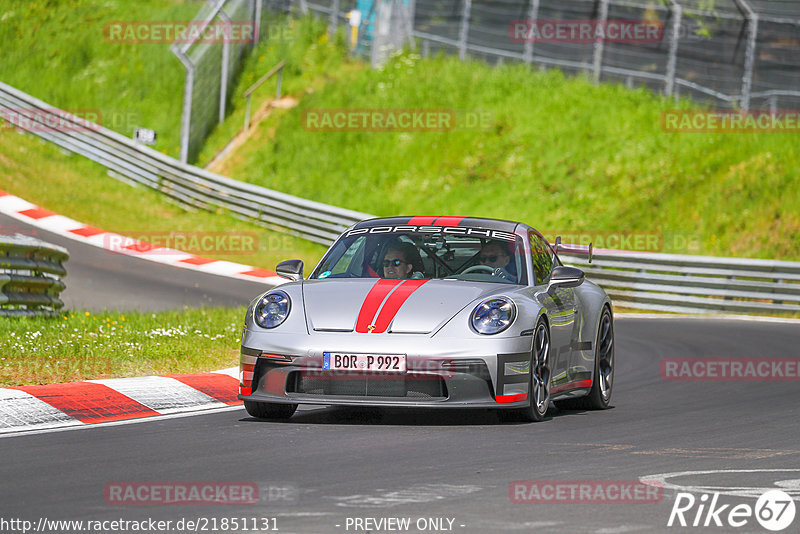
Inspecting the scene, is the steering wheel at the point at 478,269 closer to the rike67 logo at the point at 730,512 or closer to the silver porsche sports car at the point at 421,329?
the silver porsche sports car at the point at 421,329

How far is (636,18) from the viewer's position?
27.5 metres

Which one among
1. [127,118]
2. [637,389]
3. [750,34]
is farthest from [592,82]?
[637,389]

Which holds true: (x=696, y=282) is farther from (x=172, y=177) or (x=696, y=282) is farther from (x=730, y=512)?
(x=730, y=512)

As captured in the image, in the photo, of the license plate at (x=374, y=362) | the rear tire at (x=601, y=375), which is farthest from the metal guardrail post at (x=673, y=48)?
the license plate at (x=374, y=362)

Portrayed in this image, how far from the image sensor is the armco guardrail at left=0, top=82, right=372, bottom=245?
26047 millimetres

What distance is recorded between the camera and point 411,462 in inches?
260

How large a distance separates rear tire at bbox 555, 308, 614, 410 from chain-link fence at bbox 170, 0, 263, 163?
18786 millimetres

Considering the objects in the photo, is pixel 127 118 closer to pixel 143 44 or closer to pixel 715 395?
pixel 143 44

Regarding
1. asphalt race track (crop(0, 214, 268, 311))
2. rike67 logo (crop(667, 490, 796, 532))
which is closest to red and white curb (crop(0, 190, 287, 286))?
asphalt race track (crop(0, 214, 268, 311))

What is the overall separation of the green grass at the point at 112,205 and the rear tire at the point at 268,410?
15208 millimetres

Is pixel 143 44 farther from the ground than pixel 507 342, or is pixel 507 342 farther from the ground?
pixel 143 44

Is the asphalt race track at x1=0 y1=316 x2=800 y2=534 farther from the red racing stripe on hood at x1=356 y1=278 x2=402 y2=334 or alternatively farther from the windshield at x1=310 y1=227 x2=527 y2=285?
the windshield at x1=310 y1=227 x2=527 y2=285

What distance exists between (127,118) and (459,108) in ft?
27.4

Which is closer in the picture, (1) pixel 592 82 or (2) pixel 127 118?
(1) pixel 592 82
